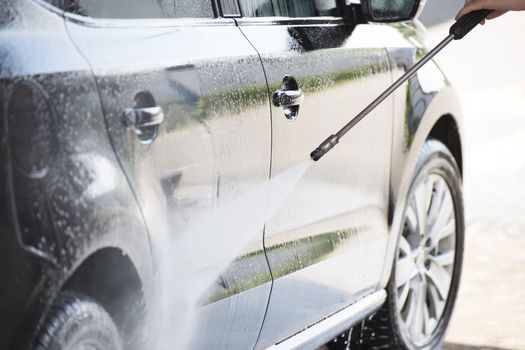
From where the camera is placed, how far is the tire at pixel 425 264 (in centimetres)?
485

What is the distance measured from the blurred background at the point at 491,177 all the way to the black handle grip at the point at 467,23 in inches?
33.4

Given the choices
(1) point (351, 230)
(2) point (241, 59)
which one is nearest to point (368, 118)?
(1) point (351, 230)

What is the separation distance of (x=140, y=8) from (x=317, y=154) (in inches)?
35.3

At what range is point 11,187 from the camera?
91.1 inches

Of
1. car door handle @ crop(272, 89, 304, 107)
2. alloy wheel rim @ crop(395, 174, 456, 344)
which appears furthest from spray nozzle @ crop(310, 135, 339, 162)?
alloy wheel rim @ crop(395, 174, 456, 344)

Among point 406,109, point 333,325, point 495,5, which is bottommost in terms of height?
point 333,325

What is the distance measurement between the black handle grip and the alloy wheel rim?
0.90 m

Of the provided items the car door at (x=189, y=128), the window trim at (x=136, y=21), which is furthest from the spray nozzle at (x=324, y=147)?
the window trim at (x=136, y=21)

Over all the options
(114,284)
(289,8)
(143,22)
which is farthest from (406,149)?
(114,284)

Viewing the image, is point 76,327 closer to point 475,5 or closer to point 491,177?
point 475,5

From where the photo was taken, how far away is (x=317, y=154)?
12.3 feet

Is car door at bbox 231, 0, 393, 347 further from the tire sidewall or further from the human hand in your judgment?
the human hand

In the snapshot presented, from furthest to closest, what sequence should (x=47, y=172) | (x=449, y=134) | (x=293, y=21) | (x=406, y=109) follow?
(x=449, y=134) → (x=406, y=109) → (x=293, y=21) → (x=47, y=172)

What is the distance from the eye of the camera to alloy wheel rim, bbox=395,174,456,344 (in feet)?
16.1
